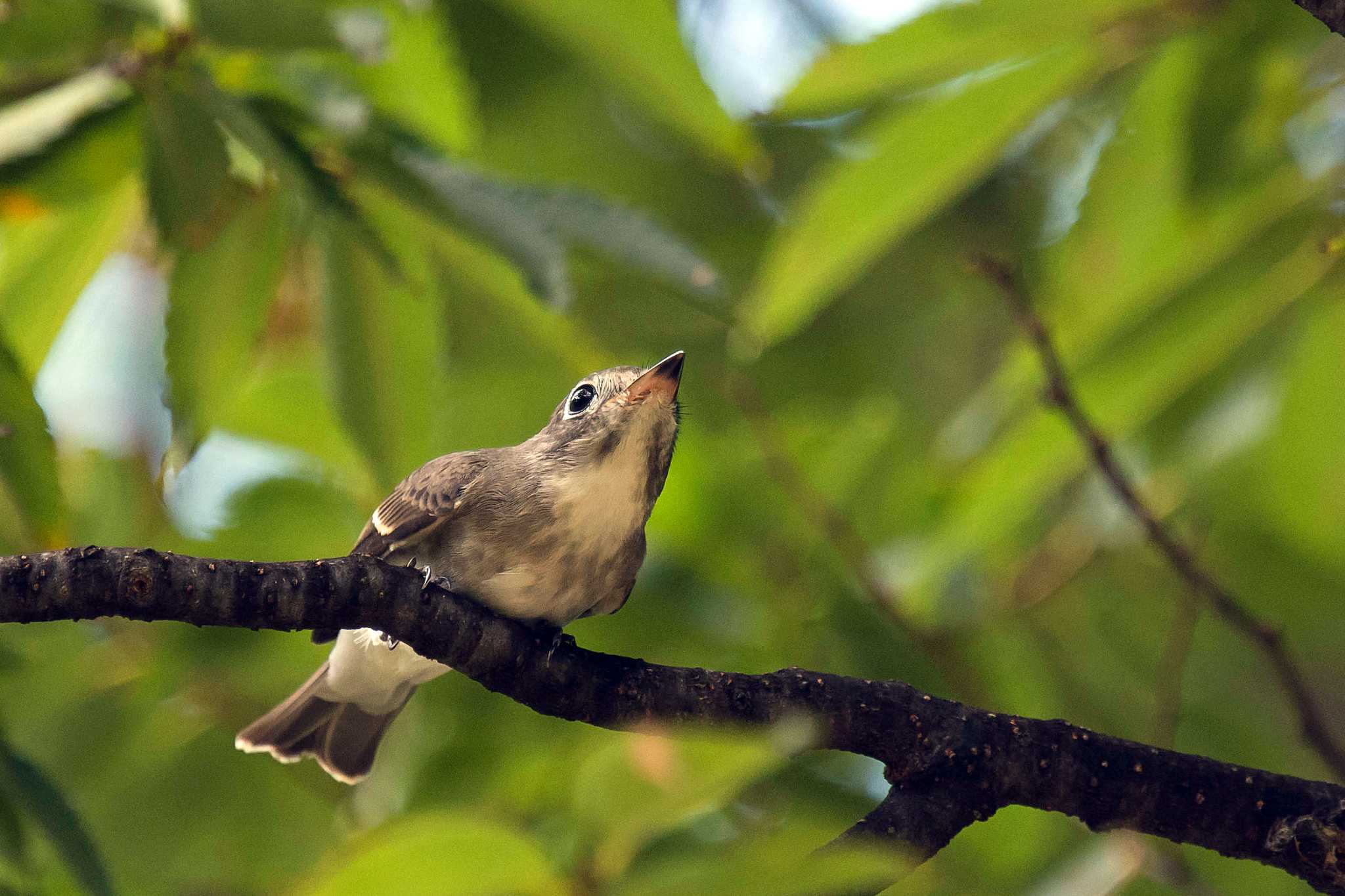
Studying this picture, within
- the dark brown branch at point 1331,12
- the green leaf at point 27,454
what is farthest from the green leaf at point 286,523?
the dark brown branch at point 1331,12

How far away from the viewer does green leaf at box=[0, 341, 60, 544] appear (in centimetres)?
233

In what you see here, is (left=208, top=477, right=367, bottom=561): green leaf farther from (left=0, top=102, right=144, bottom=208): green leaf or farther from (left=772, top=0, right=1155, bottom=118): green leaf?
(left=772, top=0, right=1155, bottom=118): green leaf

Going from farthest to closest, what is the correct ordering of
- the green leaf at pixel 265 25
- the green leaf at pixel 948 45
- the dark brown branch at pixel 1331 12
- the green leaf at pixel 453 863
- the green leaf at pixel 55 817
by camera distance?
the green leaf at pixel 948 45 → the green leaf at pixel 265 25 → the green leaf at pixel 55 817 → the dark brown branch at pixel 1331 12 → the green leaf at pixel 453 863

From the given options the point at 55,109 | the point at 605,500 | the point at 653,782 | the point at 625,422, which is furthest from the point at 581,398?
the point at 653,782

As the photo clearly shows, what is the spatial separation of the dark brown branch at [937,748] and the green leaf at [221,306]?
32.2 inches

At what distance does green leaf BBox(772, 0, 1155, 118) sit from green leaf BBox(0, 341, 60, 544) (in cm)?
160

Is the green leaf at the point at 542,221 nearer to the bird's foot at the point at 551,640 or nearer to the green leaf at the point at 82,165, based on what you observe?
the green leaf at the point at 82,165

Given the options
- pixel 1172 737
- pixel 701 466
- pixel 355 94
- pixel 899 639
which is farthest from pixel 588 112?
pixel 1172 737

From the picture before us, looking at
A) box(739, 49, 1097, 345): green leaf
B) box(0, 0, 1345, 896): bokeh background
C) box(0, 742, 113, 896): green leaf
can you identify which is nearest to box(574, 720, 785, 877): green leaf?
box(0, 0, 1345, 896): bokeh background

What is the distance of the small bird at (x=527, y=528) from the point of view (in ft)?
10.3

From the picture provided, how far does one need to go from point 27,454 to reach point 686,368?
2221 mm

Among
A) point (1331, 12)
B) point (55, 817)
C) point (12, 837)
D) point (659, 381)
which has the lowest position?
point (12, 837)

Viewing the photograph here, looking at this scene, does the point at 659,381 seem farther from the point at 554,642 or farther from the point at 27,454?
the point at 27,454

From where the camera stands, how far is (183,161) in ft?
8.36
